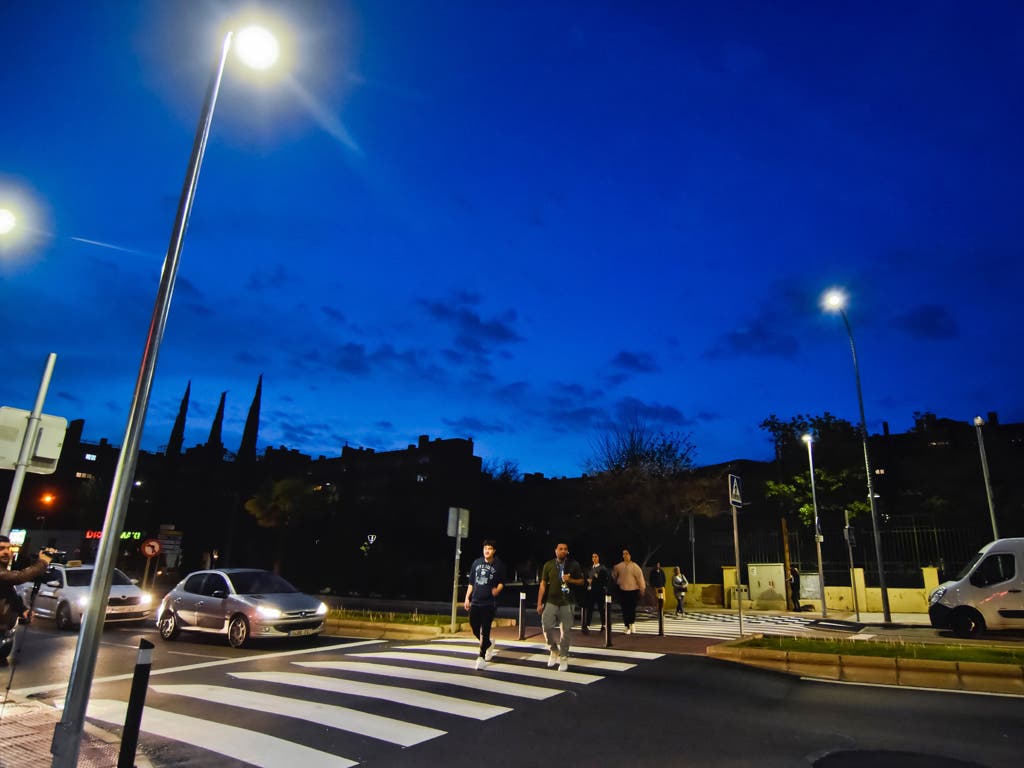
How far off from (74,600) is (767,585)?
2184cm

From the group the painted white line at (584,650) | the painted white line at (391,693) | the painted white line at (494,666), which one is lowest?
the painted white line at (391,693)

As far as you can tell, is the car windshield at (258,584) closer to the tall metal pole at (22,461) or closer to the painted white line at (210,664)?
the painted white line at (210,664)

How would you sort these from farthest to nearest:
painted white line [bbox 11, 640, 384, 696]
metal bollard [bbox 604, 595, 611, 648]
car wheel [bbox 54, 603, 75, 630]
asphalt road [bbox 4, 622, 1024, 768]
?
car wheel [bbox 54, 603, 75, 630] < metal bollard [bbox 604, 595, 611, 648] < painted white line [bbox 11, 640, 384, 696] < asphalt road [bbox 4, 622, 1024, 768]

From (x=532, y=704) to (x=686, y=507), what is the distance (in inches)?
961

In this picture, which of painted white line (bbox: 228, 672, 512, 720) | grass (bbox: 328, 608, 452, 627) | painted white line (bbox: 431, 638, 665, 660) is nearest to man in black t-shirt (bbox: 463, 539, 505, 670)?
painted white line (bbox: 431, 638, 665, 660)

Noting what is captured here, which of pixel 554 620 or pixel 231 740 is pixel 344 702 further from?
pixel 554 620

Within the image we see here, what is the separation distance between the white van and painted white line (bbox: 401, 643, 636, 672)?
9.40 m

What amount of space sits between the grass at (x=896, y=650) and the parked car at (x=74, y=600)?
1464cm

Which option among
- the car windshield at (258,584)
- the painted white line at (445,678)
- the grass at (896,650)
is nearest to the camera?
the painted white line at (445,678)

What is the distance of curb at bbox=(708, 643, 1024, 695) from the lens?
8.07 meters

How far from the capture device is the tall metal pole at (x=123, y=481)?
4.27m

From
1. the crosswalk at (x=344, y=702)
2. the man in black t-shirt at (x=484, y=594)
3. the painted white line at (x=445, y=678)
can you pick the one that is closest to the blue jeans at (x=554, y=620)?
the crosswalk at (x=344, y=702)

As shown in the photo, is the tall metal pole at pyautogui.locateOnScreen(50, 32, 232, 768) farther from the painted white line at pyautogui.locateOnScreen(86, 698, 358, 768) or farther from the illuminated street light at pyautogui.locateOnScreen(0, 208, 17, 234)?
the illuminated street light at pyautogui.locateOnScreen(0, 208, 17, 234)

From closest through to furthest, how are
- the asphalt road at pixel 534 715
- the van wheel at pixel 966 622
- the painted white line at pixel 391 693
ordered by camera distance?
1. the asphalt road at pixel 534 715
2. the painted white line at pixel 391 693
3. the van wheel at pixel 966 622
